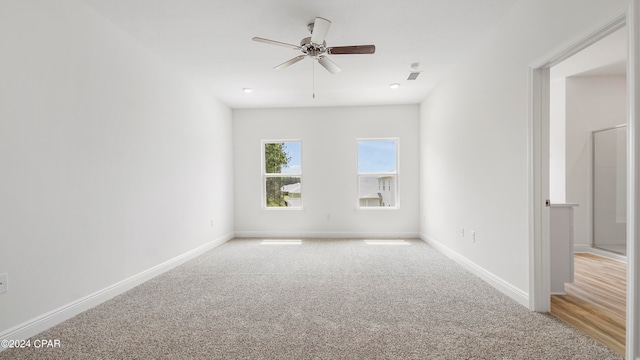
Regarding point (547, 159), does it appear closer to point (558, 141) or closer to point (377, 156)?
point (558, 141)

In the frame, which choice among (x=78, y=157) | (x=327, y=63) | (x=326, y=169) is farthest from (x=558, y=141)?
(x=78, y=157)

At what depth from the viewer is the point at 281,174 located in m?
5.98

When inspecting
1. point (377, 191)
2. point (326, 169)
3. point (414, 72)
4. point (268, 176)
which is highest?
point (414, 72)

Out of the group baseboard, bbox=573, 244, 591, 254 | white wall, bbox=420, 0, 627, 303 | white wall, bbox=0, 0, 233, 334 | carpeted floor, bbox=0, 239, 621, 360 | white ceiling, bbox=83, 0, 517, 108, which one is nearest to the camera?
carpeted floor, bbox=0, 239, 621, 360

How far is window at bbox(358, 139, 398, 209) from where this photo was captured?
584 cm

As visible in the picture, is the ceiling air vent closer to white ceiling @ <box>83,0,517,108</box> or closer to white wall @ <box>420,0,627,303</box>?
white ceiling @ <box>83,0,517,108</box>

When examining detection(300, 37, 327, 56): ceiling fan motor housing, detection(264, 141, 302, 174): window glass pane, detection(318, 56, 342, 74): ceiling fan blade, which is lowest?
detection(264, 141, 302, 174): window glass pane

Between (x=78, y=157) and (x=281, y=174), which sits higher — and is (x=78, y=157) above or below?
above

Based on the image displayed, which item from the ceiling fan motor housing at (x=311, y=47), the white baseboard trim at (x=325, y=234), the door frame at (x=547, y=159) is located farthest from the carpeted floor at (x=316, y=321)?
the ceiling fan motor housing at (x=311, y=47)

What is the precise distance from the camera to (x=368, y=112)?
19.0 ft

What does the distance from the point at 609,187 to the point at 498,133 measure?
9.70ft

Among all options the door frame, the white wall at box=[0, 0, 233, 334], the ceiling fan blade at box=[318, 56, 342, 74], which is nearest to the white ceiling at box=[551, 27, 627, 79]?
the door frame

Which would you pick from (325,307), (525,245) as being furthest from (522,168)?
(325,307)

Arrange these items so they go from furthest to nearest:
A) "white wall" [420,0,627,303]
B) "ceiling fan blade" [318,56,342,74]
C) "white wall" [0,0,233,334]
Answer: "ceiling fan blade" [318,56,342,74] → "white wall" [420,0,627,303] → "white wall" [0,0,233,334]
